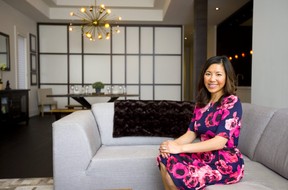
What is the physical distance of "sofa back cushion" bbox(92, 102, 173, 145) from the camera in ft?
8.79

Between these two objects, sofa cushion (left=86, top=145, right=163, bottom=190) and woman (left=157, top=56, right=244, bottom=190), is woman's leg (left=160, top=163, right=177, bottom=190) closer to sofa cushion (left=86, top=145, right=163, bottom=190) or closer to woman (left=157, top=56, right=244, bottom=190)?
woman (left=157, top=56, right=244, bottom=190)

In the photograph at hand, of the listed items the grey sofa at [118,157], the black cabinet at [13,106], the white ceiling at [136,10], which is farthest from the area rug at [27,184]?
the white ceiling at [136,10]

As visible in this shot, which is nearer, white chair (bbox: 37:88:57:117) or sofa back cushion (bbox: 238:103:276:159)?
sofa back cushion (bbox: 238:103:276:159)

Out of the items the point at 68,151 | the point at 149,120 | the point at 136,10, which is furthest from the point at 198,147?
the point at 136,10

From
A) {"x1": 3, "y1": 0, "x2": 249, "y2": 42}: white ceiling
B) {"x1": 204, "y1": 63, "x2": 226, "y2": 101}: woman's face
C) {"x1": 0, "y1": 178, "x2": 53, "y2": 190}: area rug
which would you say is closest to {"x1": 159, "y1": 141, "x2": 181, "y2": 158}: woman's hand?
{"x1": 204, "y1": 63, "x2": 226, "y2": 101}: woman's face

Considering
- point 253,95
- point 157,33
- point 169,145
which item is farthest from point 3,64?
point 169,145

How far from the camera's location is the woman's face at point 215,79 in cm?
157

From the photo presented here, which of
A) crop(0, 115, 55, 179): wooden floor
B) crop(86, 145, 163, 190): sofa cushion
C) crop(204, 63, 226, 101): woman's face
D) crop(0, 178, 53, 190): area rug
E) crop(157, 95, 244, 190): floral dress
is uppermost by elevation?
crop(204, 63, 226, 101): woman's face

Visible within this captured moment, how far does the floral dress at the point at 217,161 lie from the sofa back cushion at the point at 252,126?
57cm

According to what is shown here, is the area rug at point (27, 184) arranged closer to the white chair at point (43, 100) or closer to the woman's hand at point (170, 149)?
the woman's hand at point (170, 149)

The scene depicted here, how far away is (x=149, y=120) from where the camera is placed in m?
2.71

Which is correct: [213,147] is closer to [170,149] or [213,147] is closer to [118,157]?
[170,149]

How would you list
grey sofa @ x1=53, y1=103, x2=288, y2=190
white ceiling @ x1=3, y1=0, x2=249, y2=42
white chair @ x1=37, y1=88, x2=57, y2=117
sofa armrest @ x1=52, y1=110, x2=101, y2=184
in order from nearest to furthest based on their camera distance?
grey sofa @ x1=53, y1=103, x2=288, y2=190 < sofa armrest @ x1=52, y1=110, x2=101, y2=184 < white ceiling @ x1=3, y1=0, x2=249, y2=42 < white chair @ x1=37, y1=88, x2=57, y2=117

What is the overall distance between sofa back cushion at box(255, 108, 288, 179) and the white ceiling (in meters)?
5.23
